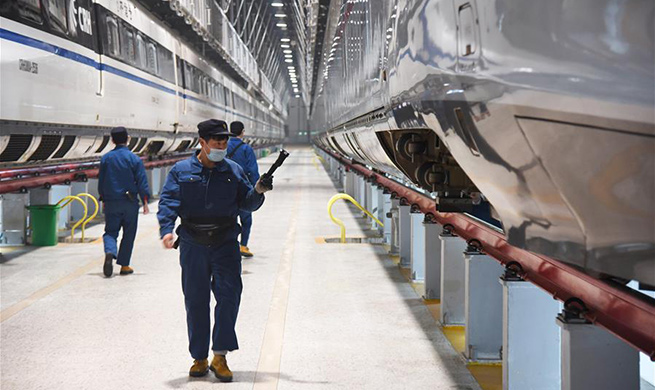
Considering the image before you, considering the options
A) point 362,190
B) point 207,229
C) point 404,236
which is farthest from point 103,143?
point 207,229

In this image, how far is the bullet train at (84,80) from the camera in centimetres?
749

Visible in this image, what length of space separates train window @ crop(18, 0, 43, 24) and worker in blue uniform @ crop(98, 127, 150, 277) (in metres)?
1.71

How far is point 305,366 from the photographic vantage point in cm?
567

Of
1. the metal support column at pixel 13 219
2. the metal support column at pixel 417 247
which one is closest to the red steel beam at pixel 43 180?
the metal support column at pixel 13 219

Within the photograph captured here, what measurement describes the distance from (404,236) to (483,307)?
164 inches

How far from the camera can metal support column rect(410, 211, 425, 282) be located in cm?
857

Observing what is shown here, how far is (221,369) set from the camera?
211 inches

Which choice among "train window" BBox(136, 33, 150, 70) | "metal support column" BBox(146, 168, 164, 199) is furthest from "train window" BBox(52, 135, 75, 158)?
"metal support column" BBox(146, 168, 164, 199)

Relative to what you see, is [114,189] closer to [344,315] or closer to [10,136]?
[10,136]

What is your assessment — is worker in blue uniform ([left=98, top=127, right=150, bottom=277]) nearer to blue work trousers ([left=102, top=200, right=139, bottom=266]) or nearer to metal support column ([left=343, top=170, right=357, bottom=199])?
blue work trousers ([left=102, top=200, right=139, bottom=266])

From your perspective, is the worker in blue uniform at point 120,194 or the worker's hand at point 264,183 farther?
the worker in blue uniform at point 120,194

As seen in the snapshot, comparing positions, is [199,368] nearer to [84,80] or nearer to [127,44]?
[84,80]

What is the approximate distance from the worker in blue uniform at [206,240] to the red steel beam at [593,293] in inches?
65.4

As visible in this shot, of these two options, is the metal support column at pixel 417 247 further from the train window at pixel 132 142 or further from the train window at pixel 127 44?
the train window at pixel 132 142
